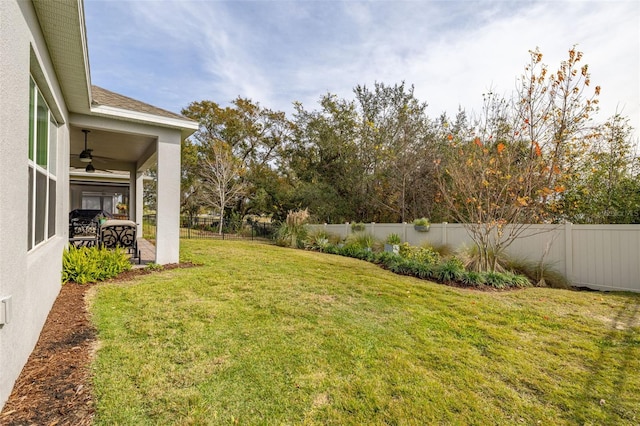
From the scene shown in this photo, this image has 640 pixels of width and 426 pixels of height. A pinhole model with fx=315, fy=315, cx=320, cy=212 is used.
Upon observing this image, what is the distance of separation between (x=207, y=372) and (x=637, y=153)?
1115cm

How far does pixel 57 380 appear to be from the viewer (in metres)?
2.56

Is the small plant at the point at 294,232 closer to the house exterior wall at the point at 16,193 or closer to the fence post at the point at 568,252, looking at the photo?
the fence post at the point at 568,252

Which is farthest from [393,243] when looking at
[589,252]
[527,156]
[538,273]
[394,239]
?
[589,252]

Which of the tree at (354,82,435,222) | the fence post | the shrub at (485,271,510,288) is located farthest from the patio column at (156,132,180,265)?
the tree at (354,82,435,222)

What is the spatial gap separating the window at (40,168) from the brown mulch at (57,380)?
40.1 inches

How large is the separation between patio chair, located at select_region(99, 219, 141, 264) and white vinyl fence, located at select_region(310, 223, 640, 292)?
9.31 meters

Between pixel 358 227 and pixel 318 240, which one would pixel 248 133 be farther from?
pixel 358 227

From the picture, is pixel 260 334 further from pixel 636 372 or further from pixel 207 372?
pixel 636 372

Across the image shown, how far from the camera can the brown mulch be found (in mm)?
2129

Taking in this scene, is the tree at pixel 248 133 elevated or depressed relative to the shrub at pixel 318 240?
elevated

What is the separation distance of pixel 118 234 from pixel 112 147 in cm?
319

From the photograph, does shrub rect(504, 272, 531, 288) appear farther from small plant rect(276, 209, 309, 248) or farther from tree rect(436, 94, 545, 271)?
small plant rect(276, 209, 309, 248)

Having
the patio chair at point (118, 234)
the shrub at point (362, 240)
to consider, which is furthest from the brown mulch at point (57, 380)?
the shrub at point (362, 240)

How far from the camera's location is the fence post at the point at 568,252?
6887mm
